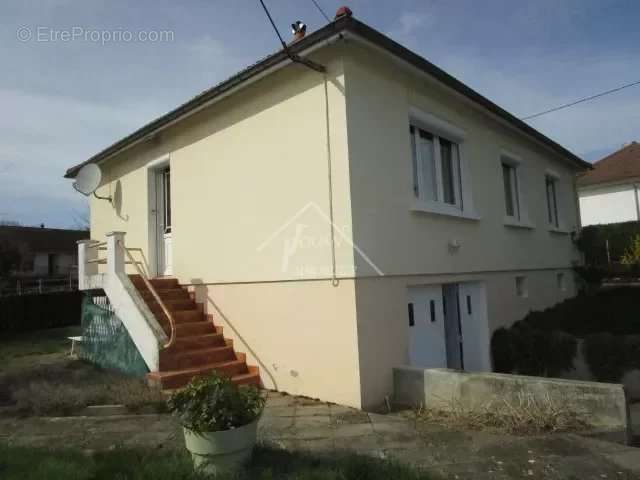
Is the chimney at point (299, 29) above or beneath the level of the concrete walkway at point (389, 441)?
above

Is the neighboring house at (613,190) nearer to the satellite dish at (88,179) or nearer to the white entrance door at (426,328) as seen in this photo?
the white entrance door at (426,328)

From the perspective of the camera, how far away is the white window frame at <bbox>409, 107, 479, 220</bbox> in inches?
279

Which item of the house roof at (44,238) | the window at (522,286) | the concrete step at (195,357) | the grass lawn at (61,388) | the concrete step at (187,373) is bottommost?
the grass lawn at (61,388)

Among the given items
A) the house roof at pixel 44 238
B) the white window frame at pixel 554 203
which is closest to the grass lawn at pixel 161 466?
the white window frame at pixel 554 203

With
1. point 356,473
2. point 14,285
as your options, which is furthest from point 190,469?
point 14,285

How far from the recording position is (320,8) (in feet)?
20.2

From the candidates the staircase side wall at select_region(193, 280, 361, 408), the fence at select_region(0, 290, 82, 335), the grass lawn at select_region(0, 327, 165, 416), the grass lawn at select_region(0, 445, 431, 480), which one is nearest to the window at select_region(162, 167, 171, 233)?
the staircase side wall at select_region(193, 280, 361, 408)

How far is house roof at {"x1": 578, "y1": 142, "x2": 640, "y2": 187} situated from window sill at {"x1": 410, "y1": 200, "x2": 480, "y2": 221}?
62.2 feet

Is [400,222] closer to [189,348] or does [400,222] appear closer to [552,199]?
[189,348]

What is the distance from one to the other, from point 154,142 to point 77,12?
3.17 m

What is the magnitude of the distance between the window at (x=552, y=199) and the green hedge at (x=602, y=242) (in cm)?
140

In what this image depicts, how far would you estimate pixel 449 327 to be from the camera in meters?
7.96

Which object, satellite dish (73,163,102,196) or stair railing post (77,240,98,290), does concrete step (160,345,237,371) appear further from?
satellite dish (73,163,102,196)

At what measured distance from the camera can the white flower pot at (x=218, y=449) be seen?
350 centimetres
